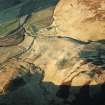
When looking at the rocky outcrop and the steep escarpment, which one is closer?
the steep escarpment

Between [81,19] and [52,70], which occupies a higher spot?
[81,19]

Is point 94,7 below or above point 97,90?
above

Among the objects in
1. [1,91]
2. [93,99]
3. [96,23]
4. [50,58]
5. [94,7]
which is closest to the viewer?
[93,99]

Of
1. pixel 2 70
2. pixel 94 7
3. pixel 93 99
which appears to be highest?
pixel 94 7

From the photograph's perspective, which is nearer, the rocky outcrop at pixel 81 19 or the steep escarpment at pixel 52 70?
the steep escarpment at pixel 52 70

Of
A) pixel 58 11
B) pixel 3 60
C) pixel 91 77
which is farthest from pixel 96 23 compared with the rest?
pixel 3 60

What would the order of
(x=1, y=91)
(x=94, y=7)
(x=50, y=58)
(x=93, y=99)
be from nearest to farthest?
(x=93, y=99)
(x=1, y=91)
(x=50, y=58)
(x=94, y=7)

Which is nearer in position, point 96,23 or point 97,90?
point 97,90

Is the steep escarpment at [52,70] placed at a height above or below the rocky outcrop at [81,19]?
below

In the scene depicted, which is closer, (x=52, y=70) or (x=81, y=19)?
(x=52, y=70)

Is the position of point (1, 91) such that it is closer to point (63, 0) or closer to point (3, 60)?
point (3, 60)

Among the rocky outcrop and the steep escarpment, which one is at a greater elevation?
the rocky outcrop
